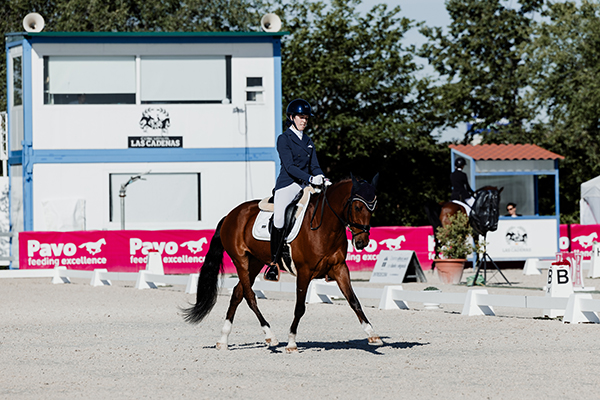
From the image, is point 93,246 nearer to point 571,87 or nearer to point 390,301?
point 390,301

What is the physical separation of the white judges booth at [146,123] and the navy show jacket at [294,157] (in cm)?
1926

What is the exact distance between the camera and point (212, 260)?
36.8ft

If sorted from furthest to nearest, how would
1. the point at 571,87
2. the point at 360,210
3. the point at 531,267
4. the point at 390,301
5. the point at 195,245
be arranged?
the point at 571,87
the point at 195,245
the point at 531,267
the point at 390,301
the point at 360,210

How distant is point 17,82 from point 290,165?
72.9 ft

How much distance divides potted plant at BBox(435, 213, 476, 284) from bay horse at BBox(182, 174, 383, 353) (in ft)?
30.5

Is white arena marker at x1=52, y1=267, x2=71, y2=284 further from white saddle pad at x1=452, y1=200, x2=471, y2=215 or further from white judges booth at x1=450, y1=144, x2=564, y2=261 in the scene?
white judges booth at x1=450, y1=144, x2=564, y2=261

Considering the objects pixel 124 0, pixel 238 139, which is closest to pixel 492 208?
pixel 238 139

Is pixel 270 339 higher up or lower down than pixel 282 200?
lower down

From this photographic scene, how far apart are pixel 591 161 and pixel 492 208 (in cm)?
2604

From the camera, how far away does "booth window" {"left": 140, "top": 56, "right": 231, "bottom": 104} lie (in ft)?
97.3

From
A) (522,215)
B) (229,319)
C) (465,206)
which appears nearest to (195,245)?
(465,206)

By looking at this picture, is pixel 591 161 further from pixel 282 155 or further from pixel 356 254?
pixel 282 155

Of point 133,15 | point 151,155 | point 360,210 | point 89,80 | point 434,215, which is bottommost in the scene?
point 434,215

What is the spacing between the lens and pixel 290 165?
33.0 feet
